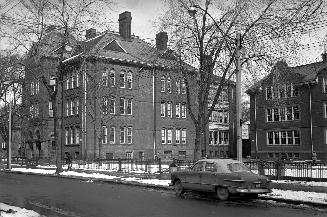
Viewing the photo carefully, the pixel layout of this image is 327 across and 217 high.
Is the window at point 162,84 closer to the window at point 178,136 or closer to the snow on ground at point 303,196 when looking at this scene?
the window at point 178,136

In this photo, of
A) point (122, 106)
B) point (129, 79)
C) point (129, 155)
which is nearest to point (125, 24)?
point (129, 79)

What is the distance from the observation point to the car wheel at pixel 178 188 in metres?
19.8

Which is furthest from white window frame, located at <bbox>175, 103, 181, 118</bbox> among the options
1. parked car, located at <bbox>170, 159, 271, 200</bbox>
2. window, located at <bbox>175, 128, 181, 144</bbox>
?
parked car, located at <bbox>170, 159, 271, 200</bbox>

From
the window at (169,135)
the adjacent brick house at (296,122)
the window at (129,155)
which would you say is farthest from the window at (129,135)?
the adjacent brick house at (296,122)

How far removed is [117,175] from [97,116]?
2486 centimetres

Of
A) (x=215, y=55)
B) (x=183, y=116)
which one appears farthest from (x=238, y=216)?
(x=183, y=116)

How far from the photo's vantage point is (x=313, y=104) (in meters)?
55.2

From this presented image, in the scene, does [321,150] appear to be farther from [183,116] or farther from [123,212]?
[123,212]

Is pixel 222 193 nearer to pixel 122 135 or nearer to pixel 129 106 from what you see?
pixel 122 135

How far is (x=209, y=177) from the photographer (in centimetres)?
1823

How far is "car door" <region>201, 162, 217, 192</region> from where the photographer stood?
18.1 metres

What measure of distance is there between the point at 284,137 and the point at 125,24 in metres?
25.1

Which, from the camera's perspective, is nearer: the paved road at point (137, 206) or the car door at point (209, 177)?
the paved road at point (137, 206)

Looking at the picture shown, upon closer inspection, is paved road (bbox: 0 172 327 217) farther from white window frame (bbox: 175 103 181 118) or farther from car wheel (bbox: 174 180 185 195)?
white window frame (bbox: 175 103 181 118)
